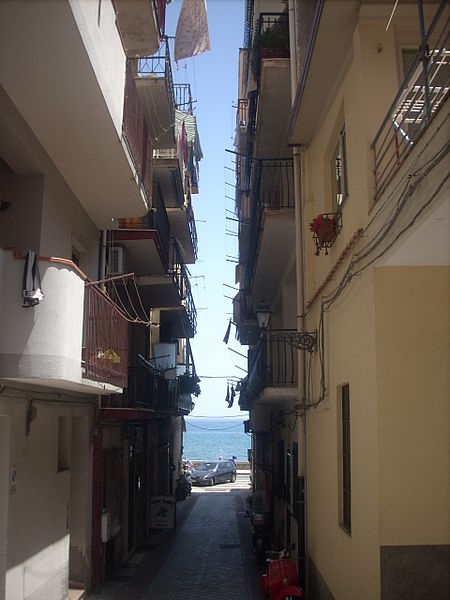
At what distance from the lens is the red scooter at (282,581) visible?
870 cm

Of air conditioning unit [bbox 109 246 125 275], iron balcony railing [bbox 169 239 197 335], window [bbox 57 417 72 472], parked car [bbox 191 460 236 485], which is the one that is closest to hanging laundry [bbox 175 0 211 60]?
air conditioning unit [bbox 109 246 125 275]

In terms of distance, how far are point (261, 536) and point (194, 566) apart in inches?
65.2

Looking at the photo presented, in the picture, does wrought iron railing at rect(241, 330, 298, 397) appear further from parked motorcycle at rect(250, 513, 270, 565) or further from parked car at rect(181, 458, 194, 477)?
parked car at rect(181, 458, 194, 477)

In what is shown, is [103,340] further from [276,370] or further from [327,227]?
[276,370]

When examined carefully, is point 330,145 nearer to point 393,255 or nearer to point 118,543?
point 393,255

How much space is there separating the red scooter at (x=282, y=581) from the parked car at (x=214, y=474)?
29642mm

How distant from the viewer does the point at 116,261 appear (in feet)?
42.6

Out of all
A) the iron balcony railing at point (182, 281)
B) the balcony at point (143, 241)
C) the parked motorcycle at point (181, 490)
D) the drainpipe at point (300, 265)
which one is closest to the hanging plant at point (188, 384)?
the iron balcony railing at point (182, 281)

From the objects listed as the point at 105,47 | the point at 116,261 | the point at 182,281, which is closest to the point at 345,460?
the point at 105,47

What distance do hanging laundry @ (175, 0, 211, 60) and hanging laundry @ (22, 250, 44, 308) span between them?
21.4ft

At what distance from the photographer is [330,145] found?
8922 millimetres

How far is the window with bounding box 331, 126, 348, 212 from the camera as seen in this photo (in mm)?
8125

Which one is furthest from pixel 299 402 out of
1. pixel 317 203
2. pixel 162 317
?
pixel 162 317

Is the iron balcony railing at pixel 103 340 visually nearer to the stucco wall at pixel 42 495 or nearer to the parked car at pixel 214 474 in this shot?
the stucco wall at pixel 42 495
